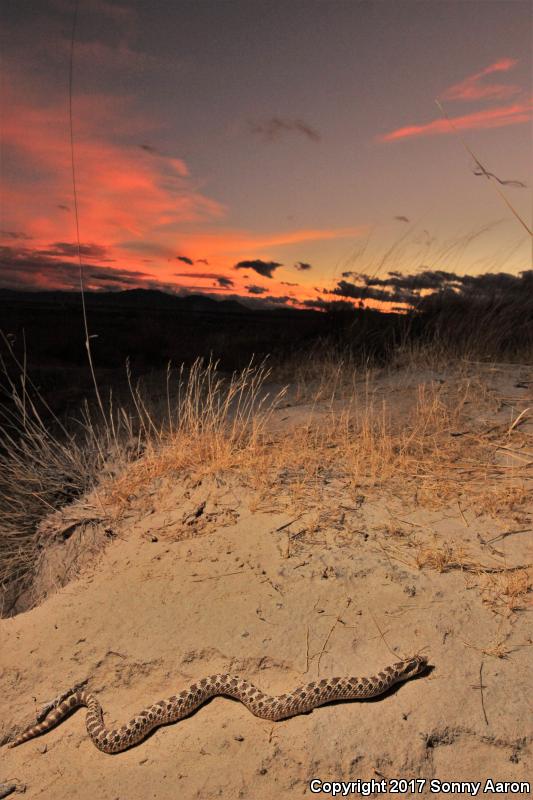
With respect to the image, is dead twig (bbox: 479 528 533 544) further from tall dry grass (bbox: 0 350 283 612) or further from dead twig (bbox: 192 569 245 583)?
tall dry grass (bbox: 0 350 283 612)

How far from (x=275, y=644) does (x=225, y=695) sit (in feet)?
1.43

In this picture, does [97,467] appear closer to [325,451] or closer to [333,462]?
[325,451]

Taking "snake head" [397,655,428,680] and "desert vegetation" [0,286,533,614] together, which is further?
"desert vegetation" [0,286,533,614]

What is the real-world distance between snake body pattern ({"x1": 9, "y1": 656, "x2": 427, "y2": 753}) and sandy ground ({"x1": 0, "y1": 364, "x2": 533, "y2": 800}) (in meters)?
0.06

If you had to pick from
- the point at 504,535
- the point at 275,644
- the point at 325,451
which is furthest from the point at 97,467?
the point at 504,535

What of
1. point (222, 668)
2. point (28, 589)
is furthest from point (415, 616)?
point (28, 589)

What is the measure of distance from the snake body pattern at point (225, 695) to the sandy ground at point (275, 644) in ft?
0.21

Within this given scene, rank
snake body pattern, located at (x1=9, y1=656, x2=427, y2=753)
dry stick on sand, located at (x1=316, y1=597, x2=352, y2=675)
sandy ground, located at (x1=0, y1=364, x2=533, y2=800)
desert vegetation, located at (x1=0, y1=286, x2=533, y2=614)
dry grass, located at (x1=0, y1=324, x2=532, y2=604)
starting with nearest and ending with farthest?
1. sandy ground, located at (x1=0, y1=364, x2=533, y2=800)
2. snake body pattern, located at (x1=9, y1=656, x2=427, y2=753)
3. dry stick on sand, located at (x1=316, y1=597, x2=352, y2=675)
4. dry grass, located at (x1=0, y1=324, x2=532, y2=604)
5. desert vegetation, located at (x1=0, y1=286, x2=533, y2=614)

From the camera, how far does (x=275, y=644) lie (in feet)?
13.3

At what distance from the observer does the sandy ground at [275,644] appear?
3363mm

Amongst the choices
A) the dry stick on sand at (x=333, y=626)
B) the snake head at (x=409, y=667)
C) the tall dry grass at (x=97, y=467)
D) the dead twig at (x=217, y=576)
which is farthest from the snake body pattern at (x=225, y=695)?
the tall dry grass at (x=97, y=467)

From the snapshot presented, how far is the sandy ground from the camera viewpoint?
3363mm

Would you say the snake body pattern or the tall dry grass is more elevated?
the tall dry grass

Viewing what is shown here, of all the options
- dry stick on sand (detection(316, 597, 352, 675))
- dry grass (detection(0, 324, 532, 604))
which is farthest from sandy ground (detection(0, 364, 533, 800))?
dry grass (detection(0, 324, 532, 604))
